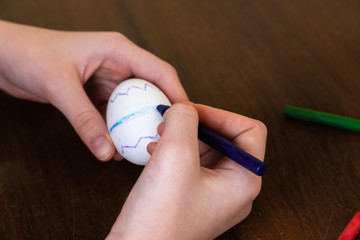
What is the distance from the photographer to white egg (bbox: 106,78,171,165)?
79 cm

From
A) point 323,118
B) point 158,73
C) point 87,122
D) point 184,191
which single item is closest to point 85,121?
point 87,122

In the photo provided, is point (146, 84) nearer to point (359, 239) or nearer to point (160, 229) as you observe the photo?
point (160, 229)

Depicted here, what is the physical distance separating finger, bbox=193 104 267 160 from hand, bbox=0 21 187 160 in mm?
178

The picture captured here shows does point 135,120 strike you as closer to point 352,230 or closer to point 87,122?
point 87,122

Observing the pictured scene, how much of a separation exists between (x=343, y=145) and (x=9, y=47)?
91cm

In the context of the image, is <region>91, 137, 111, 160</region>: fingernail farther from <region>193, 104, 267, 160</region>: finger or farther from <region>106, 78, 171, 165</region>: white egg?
<region>193, 104, 267, 160</region>: finger

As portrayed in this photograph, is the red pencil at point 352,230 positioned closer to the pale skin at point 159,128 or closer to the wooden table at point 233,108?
the wooden table at point 233,108

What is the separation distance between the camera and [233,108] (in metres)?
1.01

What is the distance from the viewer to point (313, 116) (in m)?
0.95

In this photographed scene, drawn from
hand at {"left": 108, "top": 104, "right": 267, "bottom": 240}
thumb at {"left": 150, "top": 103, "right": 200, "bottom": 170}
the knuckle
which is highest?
thumb at {"left": 150, "top": 103, "right": 200, "bottom": 170}

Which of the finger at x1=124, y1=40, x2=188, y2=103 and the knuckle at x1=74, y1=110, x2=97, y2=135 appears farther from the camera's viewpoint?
the finger at x1=124, y1=40, x2=188, y2=103

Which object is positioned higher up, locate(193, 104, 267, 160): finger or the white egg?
locate(193, 104, 267, 160): finger

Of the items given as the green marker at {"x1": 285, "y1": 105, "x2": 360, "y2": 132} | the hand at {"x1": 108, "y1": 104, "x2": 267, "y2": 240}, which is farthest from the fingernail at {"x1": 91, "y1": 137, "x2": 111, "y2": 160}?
Answer: the green marker at {"x1": 285, "y1": 105, "x2": 360, "y2": 132}

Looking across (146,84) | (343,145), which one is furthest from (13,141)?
(343,145)
